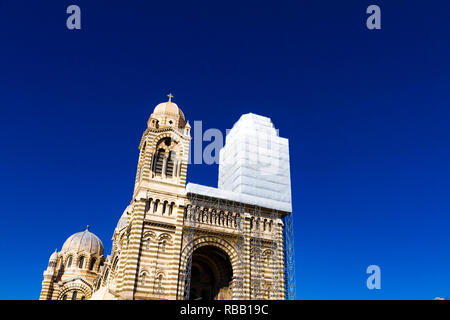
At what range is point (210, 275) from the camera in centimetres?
3231

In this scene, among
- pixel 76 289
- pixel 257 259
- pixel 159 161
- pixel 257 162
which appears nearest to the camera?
pixel 257 259

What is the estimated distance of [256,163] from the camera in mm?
38594

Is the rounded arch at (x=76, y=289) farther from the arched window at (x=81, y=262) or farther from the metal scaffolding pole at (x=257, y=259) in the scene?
the metal scaffolding pole at (x=257, y=259)

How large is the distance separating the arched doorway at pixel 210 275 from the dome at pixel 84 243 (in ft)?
80.8

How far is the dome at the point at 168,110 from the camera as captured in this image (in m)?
34.9

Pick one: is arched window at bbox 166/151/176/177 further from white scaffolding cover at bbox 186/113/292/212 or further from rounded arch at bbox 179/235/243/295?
white scaffolding cover at bbox 186/113/292/212

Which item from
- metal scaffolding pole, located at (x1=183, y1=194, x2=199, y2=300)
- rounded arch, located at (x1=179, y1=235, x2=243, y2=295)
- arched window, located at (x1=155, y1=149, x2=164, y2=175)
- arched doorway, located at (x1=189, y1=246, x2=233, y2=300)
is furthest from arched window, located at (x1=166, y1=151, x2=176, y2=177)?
arched doorway, located at (x1=189, y1=246, x2=233, y2=300)

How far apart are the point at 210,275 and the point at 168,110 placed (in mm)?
14792

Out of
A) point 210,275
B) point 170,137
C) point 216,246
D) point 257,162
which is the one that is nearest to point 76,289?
point 210,275

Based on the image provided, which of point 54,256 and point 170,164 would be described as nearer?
point 170,164

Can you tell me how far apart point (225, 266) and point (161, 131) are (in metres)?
12.2

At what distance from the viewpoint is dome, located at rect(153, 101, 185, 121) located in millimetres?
34875

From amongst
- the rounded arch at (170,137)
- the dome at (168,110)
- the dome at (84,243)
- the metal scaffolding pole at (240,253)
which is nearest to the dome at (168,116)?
the dome at (168,110)

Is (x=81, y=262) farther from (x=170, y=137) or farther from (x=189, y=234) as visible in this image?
(x=189, y=234)
